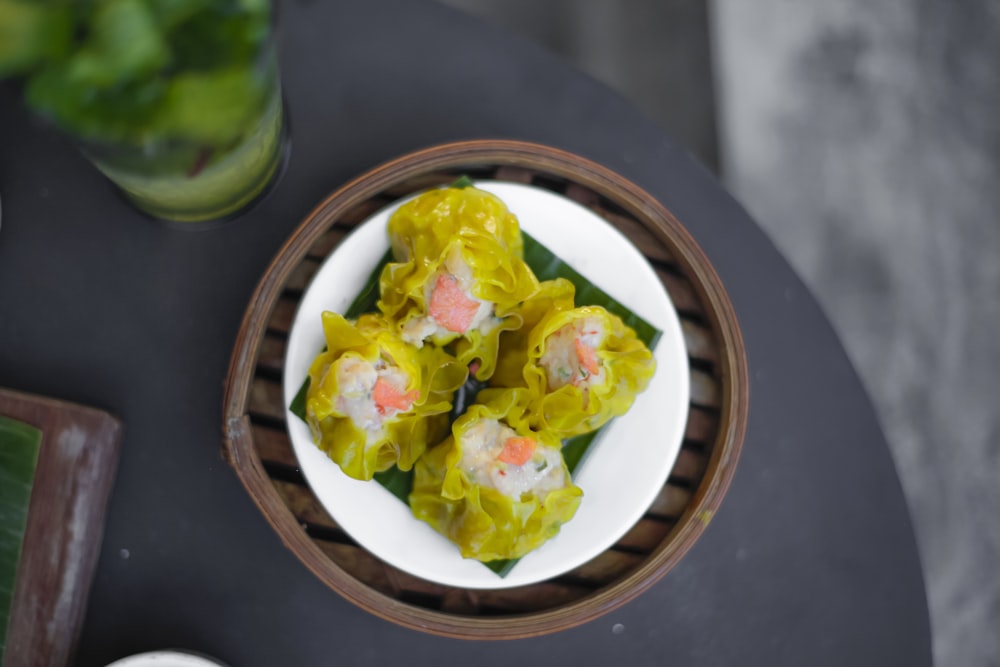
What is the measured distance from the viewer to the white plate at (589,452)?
1.11 m

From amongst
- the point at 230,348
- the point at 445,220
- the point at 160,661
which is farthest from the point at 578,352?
the point at 160,661

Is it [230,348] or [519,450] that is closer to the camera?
[519,450]

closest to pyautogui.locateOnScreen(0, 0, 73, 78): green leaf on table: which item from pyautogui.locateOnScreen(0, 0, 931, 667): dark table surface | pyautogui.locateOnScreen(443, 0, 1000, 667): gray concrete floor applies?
pyautogui.locateOnScreen(0, 0, 931, 667): dark table surface

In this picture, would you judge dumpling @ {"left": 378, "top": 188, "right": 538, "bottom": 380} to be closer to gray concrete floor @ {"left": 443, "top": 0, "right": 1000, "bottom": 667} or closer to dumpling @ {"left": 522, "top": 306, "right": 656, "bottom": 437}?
dumpling @ {"left": 522, "top": 306, "right": 656, "bottom": 437}

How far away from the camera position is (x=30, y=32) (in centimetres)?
75

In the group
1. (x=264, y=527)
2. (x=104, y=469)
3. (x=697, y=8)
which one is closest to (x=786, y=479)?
(x=264, y=527)

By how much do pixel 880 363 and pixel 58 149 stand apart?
6.21 feet

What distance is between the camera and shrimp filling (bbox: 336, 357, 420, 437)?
1078 millimetres

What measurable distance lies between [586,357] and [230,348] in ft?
1.88

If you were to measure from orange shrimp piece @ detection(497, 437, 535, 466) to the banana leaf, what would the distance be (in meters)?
0.08

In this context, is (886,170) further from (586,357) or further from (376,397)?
(376,397)

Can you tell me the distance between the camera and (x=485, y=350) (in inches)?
46.1

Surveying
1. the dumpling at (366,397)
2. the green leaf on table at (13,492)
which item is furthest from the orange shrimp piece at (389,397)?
the green leaf on table at (13,492)

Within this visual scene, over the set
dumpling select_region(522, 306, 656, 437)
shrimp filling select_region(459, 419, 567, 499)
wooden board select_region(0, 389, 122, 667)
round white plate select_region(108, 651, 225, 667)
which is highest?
dumpling select_region(522, 306, 656, 437)
